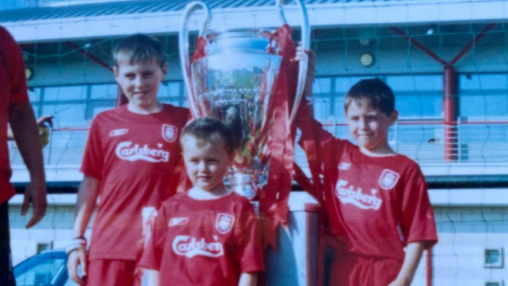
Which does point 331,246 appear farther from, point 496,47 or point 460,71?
point 496,47

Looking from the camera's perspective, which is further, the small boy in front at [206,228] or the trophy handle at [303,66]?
the trophy handle at [303,66]

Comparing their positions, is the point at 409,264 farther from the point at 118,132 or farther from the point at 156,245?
the point at 118,132

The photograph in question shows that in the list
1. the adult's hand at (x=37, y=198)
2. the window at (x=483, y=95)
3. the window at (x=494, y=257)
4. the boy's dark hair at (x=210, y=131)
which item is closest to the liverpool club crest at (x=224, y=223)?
the boy's dark hair at (x=210, y=131)

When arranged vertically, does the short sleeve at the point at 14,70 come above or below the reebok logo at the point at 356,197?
above

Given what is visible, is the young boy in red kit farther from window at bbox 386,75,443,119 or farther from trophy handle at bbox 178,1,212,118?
window at bbox 386,75,443,119

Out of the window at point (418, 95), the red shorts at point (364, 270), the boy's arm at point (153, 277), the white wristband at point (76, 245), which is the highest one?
the window at point (418, 95)

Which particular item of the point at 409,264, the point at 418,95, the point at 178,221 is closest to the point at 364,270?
the point at 409,264

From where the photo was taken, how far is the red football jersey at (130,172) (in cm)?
122

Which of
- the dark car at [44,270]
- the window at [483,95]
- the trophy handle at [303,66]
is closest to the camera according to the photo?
the trophy handle at [303,66]

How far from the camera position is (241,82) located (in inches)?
49.9

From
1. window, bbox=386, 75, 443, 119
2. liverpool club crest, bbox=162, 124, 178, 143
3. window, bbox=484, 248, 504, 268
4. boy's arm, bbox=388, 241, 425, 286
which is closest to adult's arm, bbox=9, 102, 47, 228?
liverpool club crest, bbox=162, 124, 178, 143

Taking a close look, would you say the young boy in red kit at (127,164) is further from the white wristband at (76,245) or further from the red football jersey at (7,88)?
the red football jersey at (7,88)

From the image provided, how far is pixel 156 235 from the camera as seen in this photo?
1.15 meters

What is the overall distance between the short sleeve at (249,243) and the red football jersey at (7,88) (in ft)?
1.35
